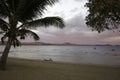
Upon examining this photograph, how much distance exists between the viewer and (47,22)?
33.9 feet

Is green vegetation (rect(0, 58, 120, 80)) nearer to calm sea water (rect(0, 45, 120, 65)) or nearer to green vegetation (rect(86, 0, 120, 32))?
green vegetation (rect(86, 0, 120, 32))

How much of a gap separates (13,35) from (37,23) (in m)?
1.64

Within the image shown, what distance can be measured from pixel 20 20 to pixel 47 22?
166 cm

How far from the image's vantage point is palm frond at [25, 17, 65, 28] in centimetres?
1029

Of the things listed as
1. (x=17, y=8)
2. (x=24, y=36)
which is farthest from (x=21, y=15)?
(x=24, y=36)

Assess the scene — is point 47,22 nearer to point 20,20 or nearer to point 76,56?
point 20,20

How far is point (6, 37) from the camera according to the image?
977 cm

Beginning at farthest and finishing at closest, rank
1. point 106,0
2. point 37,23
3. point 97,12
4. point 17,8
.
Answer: point 37,23
point 17,8
point 97,12
point 106,0

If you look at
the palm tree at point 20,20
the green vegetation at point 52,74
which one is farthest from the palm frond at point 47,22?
the green vegetation at point 52,74

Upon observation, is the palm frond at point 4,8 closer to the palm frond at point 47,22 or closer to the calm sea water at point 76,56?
the palm frond at point 47,22

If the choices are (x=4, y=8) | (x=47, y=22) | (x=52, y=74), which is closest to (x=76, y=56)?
(x=47, y=22)

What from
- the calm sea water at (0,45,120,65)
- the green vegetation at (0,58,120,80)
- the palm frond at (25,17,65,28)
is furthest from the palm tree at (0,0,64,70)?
the calm sea water at (0,45,120,65)

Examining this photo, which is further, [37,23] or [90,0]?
[37,23]

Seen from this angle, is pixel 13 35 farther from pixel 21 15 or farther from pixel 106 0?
pixel 106 0
